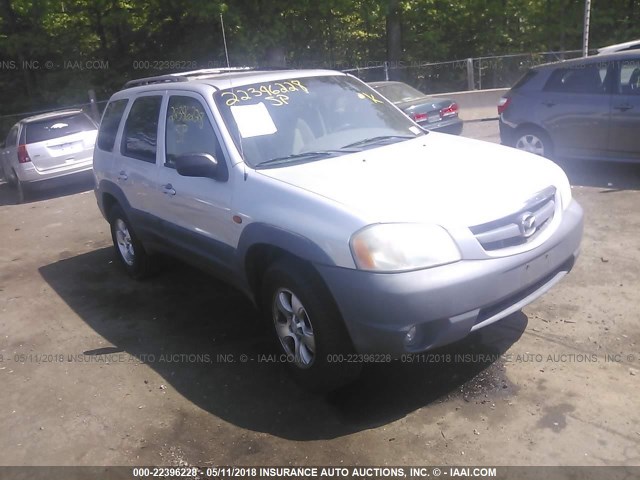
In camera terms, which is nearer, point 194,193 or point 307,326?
point 307,326

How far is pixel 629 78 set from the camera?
7.82m

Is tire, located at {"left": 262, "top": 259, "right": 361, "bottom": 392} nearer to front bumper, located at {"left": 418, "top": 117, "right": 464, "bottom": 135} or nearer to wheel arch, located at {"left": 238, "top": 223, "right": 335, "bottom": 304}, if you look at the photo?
wheel arch, located at {"left": 238, "top": 223, "right": 335, "bottom": 304}

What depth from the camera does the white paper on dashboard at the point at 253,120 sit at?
445cm

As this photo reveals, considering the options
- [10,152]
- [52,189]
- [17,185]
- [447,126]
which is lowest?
[52,189]

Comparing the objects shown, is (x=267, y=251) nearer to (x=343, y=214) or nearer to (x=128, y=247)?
(x=343, y=214)

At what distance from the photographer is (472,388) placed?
12.8 ft

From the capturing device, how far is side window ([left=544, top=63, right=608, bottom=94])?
26.6ft

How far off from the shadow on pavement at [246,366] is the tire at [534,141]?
4.66 meters

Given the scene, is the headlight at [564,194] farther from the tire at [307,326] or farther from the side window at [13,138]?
the side window at [13,138]

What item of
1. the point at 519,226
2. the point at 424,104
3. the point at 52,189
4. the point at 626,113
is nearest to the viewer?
the point at 519,226

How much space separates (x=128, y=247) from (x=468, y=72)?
13.8m

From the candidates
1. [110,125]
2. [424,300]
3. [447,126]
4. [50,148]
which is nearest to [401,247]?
[424,300]

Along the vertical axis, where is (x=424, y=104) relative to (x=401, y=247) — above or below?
below

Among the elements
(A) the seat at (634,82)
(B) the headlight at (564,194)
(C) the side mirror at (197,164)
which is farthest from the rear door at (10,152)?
(B) the headlight at (564,194)
